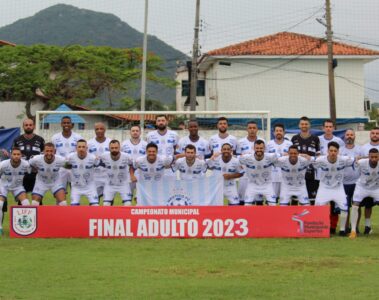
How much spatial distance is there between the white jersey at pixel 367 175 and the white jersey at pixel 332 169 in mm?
199

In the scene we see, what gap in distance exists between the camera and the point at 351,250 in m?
11.6

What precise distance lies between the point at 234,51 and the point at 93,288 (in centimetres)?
4470

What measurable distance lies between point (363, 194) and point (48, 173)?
5651mm

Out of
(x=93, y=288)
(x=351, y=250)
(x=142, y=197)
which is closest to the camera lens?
(x=93, y=288)

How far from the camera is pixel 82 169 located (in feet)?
46.6

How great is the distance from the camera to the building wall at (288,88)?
52156 mm

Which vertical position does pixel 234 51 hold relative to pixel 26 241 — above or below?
above

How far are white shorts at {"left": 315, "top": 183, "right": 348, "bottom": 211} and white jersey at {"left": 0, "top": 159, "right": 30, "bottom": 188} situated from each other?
5216 millimetres

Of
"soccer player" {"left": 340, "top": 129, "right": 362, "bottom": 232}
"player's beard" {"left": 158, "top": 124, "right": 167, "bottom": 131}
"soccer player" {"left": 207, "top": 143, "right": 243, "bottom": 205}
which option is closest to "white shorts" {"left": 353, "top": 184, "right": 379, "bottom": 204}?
"soccer player" {"left": 340, "top": 129, "right": 362, "bottom": 232}

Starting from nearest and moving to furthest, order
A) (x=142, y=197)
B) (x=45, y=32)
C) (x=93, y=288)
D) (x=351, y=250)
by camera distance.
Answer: (x=93, y=288), (x=351, y=250), (x=142, y=197), (x=45, y=32)

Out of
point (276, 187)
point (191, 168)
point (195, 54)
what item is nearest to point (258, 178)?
point (276, 187)

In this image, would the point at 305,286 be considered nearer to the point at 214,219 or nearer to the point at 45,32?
the point at 214,219

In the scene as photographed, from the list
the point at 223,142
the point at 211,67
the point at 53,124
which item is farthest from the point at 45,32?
the point at 223,142

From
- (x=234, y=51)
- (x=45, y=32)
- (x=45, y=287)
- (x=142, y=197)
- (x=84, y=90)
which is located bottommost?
(x=45, y=287)
